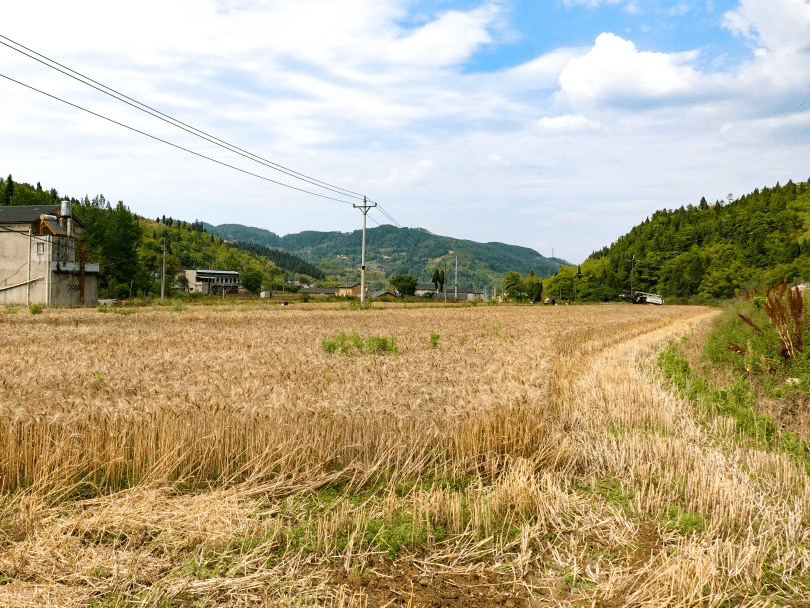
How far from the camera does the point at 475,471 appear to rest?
797 centimetres

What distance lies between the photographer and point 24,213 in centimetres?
6294

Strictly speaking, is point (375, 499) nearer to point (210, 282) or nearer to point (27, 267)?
point (27, 267)

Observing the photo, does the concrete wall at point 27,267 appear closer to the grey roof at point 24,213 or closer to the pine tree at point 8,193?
the grey roof at point 24,213

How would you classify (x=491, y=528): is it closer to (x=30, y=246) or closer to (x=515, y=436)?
(x=515, y=436)

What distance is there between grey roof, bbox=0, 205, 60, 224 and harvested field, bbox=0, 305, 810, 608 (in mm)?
61403

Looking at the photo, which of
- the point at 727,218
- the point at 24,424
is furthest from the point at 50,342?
the point at 727,218

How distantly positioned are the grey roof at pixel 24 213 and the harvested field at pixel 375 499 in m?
61.4

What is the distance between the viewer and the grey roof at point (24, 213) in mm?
A: 61594

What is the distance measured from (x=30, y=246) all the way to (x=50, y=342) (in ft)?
165

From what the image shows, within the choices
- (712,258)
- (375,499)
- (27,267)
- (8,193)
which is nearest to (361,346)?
(375,499)

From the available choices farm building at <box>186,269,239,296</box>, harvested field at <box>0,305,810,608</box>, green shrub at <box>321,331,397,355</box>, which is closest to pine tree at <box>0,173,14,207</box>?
farm building at <box>186,269,239,296</box>

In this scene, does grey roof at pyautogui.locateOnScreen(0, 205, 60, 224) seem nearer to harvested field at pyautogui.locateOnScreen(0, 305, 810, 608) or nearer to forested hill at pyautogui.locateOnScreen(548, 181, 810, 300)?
harvested field at pyautogui.locateOnScreen(0, 305, 810, 608)

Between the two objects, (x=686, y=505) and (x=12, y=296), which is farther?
(x=12, y=296)

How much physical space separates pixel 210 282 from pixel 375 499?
593 ft
